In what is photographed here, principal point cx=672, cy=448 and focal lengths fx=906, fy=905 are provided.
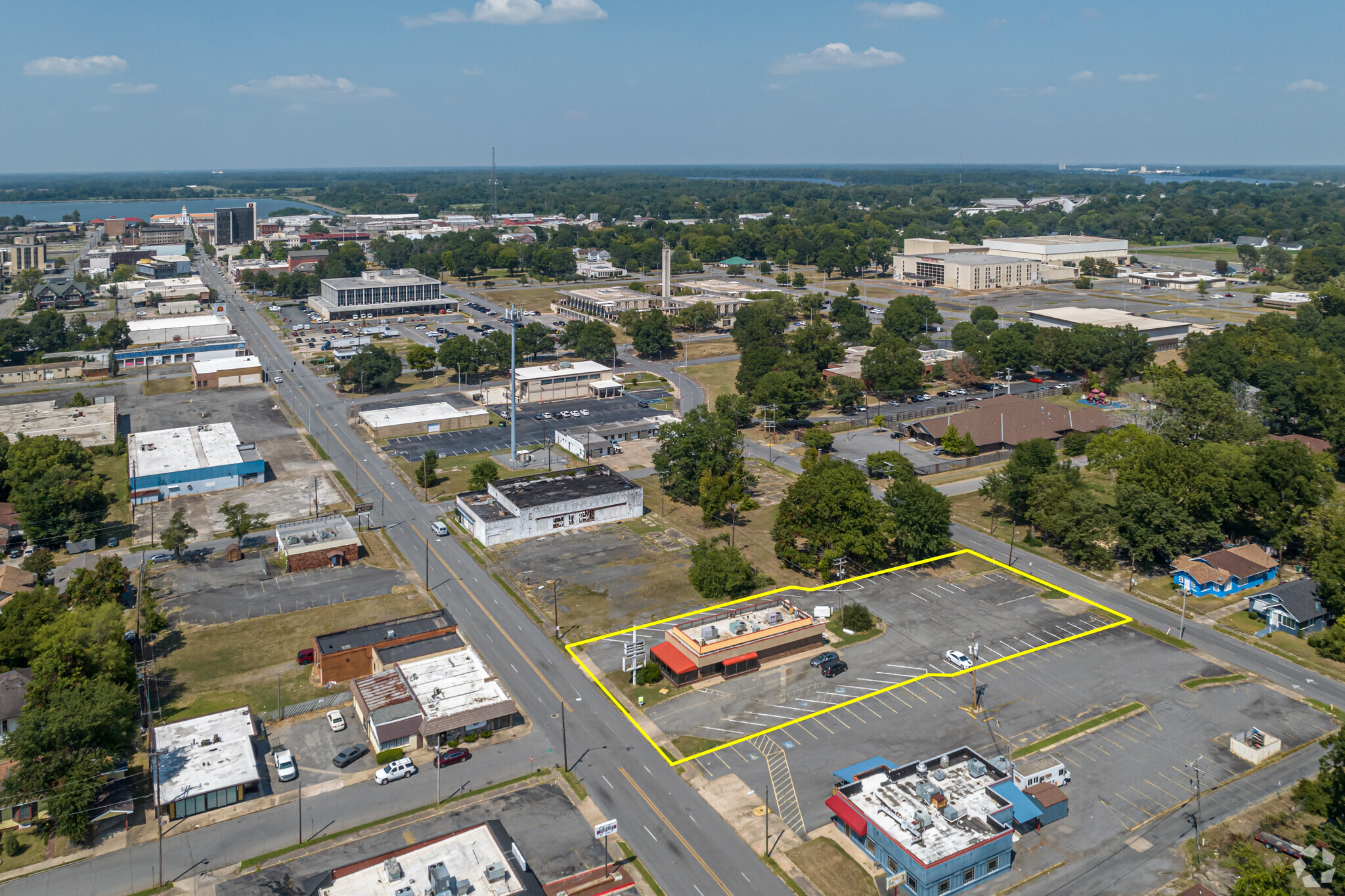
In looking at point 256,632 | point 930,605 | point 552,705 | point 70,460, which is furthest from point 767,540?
point 70,460

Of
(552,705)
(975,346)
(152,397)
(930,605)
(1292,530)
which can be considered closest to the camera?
(552,705)

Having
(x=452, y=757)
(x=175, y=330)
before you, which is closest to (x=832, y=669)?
(x=452, y=757)

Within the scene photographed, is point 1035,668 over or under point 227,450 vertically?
under

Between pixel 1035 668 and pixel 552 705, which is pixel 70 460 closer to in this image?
pixel 552 705

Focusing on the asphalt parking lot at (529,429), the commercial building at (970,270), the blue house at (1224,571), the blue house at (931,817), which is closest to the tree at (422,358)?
the asphalt parking lot at (529,429)

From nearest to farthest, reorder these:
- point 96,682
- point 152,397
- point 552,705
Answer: point 96,682 → point 552,705 → point 152,397

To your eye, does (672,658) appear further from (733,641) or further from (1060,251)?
(1060,251)
